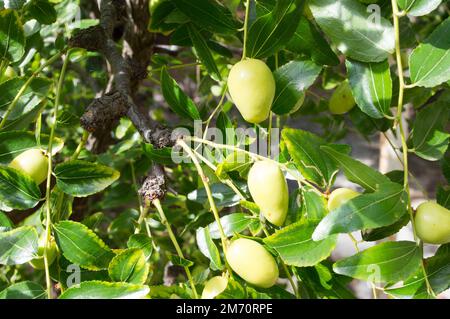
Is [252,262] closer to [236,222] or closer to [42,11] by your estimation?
[236,222]

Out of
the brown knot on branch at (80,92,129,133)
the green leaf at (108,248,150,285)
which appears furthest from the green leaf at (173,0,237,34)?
the green leaf at (108,248,150,285)

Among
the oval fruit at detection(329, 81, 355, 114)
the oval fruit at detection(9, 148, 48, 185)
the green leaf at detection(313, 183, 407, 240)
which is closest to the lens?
the green leaf at detection(313, 183, 407, 240)

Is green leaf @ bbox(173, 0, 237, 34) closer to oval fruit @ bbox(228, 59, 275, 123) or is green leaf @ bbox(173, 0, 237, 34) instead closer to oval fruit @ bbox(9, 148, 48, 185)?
oval fruit @ bbox(228, 59, 275, 123)

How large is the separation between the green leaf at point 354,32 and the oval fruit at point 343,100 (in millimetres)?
157

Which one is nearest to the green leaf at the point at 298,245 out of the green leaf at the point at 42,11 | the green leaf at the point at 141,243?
the green leaf at the point at 141,243

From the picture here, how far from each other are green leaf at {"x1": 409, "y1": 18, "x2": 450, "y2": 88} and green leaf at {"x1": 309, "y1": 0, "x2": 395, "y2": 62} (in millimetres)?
24

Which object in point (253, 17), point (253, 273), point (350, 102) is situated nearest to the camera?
point (253, 273)

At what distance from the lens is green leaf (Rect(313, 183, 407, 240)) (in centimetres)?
38

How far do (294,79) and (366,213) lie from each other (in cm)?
16

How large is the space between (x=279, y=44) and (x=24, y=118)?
0.28m

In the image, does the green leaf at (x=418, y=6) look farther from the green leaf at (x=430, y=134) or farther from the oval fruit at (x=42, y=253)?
the oval fruit at (x=42, y=253)

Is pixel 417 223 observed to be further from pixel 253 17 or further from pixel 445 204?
pixel 253 17

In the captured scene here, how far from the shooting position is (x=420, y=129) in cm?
50
